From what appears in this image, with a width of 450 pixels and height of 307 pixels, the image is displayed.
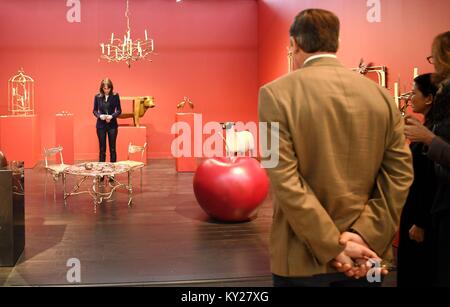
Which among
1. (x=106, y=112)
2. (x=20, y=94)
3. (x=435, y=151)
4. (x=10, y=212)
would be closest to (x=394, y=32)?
(x=435, y=151)

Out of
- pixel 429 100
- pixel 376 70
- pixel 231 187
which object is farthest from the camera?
pixel 376 70

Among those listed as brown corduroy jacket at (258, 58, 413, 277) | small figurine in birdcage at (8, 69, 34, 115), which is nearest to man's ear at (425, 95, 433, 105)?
brown corduroy jacket at (258, 58, 413, 277)

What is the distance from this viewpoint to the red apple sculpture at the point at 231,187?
17.5 feet

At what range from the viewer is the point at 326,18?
1696 mm

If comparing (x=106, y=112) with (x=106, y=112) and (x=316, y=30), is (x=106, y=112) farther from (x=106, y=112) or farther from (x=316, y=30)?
→ (x=316, y=30)

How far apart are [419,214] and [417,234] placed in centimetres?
10

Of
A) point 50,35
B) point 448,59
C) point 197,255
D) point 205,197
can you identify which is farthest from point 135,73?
point 448,59

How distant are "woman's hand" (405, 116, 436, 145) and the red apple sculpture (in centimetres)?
295

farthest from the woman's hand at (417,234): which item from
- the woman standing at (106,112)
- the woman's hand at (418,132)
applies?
the woman standing at (106,112)

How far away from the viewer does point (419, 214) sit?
2.62 meters

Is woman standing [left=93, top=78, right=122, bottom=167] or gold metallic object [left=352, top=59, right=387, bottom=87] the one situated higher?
gold metallic object [left=352, top=59, right=387, bottom=87]

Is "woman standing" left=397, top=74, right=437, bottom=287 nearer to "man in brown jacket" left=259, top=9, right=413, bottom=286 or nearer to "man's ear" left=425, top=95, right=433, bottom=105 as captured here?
"man's ear" left=425, top=95, right=433, bottom=105

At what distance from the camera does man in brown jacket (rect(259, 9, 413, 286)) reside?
66.6 inches

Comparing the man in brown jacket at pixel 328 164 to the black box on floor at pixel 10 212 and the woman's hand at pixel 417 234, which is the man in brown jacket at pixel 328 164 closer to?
the woman's hand at pixel 417 234
